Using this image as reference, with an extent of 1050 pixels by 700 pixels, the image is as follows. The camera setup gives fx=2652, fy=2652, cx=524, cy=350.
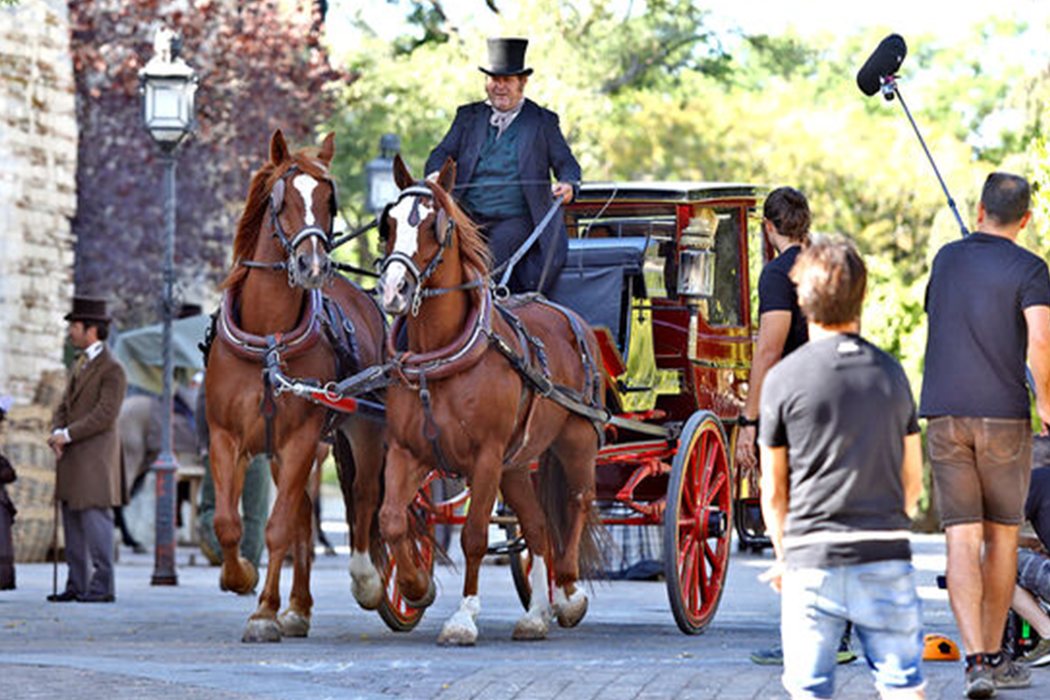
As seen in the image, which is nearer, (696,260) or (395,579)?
(395,579)

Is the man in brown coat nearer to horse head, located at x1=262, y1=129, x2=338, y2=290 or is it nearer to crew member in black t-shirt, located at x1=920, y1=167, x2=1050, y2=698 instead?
horse head, located at x1=262, y1=129, x2=338, y2=290

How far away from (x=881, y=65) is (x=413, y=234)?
2.41 metres

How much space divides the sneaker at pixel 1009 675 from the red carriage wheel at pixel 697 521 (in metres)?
3.34

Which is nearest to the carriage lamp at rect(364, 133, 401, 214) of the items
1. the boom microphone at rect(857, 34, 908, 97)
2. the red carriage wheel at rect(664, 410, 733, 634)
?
the red carriage wheel at rect(664, 410, 733, 634)

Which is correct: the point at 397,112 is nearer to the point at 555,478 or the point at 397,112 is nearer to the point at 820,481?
the point at 555,478

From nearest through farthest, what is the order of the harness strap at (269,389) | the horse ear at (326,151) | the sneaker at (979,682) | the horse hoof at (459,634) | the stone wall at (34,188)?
the sneaker at (979,682)
the horse hoof at (459,634)
the harness strap at (269,389)
the horse ear at (326,151)
the stone wall at (34,188)

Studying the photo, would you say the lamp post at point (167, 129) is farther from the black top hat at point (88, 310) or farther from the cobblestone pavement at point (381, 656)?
the black top hat at point (88, 310)

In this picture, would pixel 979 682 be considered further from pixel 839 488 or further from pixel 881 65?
pixel 881 65

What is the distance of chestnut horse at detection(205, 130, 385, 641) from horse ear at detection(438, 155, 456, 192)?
0.59 metres

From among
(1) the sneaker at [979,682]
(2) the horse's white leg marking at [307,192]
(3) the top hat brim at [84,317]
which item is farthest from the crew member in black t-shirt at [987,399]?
(3) the top hat brim at [84,317]

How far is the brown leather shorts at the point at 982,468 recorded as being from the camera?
34.6 ft

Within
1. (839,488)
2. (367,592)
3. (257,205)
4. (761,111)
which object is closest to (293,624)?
(367,592)

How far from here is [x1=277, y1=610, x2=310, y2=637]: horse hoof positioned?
1398 cm

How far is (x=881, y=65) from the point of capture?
1284 centimetres
